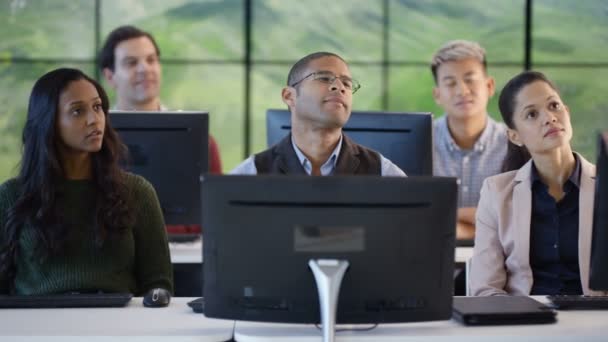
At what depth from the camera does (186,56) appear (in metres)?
8.14

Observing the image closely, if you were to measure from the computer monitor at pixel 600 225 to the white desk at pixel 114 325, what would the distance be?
0.92m

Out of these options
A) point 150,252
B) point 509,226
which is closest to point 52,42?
point 150,252

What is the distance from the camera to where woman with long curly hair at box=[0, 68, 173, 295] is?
2990 millimetres

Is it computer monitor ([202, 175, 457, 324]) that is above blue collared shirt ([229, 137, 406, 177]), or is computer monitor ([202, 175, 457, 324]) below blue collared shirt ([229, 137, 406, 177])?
below

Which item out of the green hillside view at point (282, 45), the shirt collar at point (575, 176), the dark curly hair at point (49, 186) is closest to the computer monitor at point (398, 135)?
the shirt collar at point (575, 176)

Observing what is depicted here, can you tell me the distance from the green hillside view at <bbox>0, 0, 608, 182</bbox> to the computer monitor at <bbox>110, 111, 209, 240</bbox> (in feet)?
14.0

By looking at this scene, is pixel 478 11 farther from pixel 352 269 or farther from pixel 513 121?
pixel 352 269

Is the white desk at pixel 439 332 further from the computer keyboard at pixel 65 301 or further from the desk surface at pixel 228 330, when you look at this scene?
the computer keyboard at pixel 65 301

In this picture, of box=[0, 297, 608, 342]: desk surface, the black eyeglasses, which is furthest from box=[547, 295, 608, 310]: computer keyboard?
the black eyeglasses

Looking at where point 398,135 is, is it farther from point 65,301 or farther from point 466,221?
point 65,301

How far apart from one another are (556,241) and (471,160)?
1516 millimetres

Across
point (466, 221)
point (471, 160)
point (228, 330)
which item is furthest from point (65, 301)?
point (471, 160)

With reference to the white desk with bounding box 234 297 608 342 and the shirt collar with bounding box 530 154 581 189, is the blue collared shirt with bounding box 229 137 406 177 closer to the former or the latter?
the shirt collar with bounding box 530 154 581 189

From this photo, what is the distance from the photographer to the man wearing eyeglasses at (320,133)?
11.0 feet
